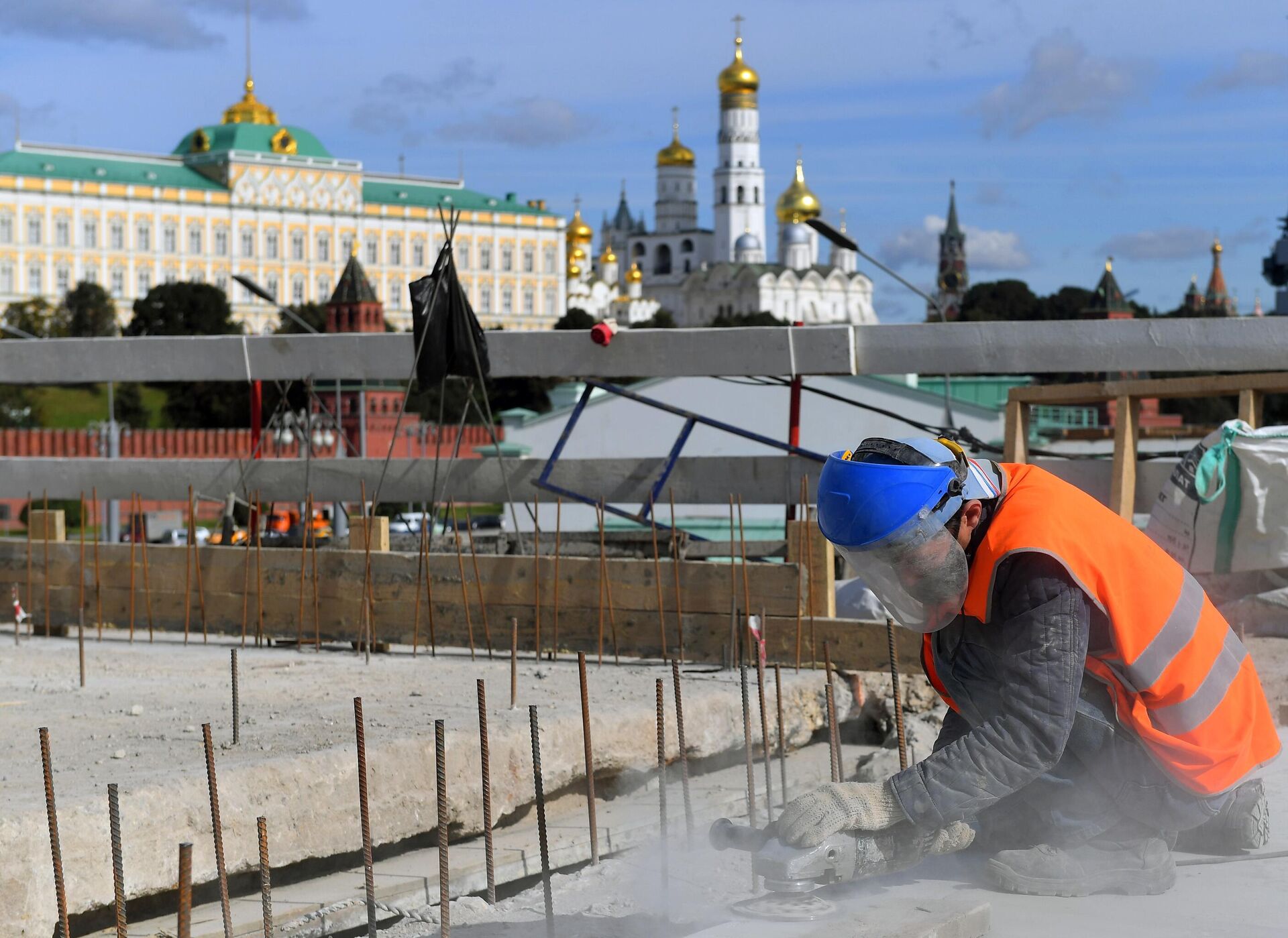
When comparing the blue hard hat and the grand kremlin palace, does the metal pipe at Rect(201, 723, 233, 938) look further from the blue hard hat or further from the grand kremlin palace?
the grand kremlin palace

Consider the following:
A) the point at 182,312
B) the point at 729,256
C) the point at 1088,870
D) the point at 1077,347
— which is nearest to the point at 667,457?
the point at 1077,347

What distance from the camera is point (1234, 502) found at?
799 centimetres

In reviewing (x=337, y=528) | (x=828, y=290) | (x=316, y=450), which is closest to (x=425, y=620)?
(x=337, y=528)

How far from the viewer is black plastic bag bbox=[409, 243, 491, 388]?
10.1 m

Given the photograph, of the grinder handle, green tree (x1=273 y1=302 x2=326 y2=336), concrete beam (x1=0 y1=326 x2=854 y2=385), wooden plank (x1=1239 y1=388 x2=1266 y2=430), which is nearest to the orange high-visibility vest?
the grinder handle

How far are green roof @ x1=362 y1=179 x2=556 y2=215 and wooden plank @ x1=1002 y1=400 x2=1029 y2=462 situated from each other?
111 meters

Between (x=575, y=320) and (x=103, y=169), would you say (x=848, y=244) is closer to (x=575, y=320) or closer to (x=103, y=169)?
(x=575, y=320)

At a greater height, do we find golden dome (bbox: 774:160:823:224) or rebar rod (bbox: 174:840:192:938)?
golden dome (bbox: 774:160:823:224)

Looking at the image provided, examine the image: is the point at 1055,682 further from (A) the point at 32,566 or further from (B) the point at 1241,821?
(A) the point at 32,566

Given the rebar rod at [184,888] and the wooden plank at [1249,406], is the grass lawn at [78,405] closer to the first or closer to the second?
the wooden plank at [1249,406]

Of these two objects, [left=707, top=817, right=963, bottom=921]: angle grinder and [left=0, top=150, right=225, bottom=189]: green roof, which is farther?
[left=0, top=150, right=225, bottom=189]: green roof

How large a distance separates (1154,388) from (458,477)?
4.65 meters

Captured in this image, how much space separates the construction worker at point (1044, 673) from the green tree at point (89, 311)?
90.3 metres

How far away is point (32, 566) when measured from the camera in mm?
10445
